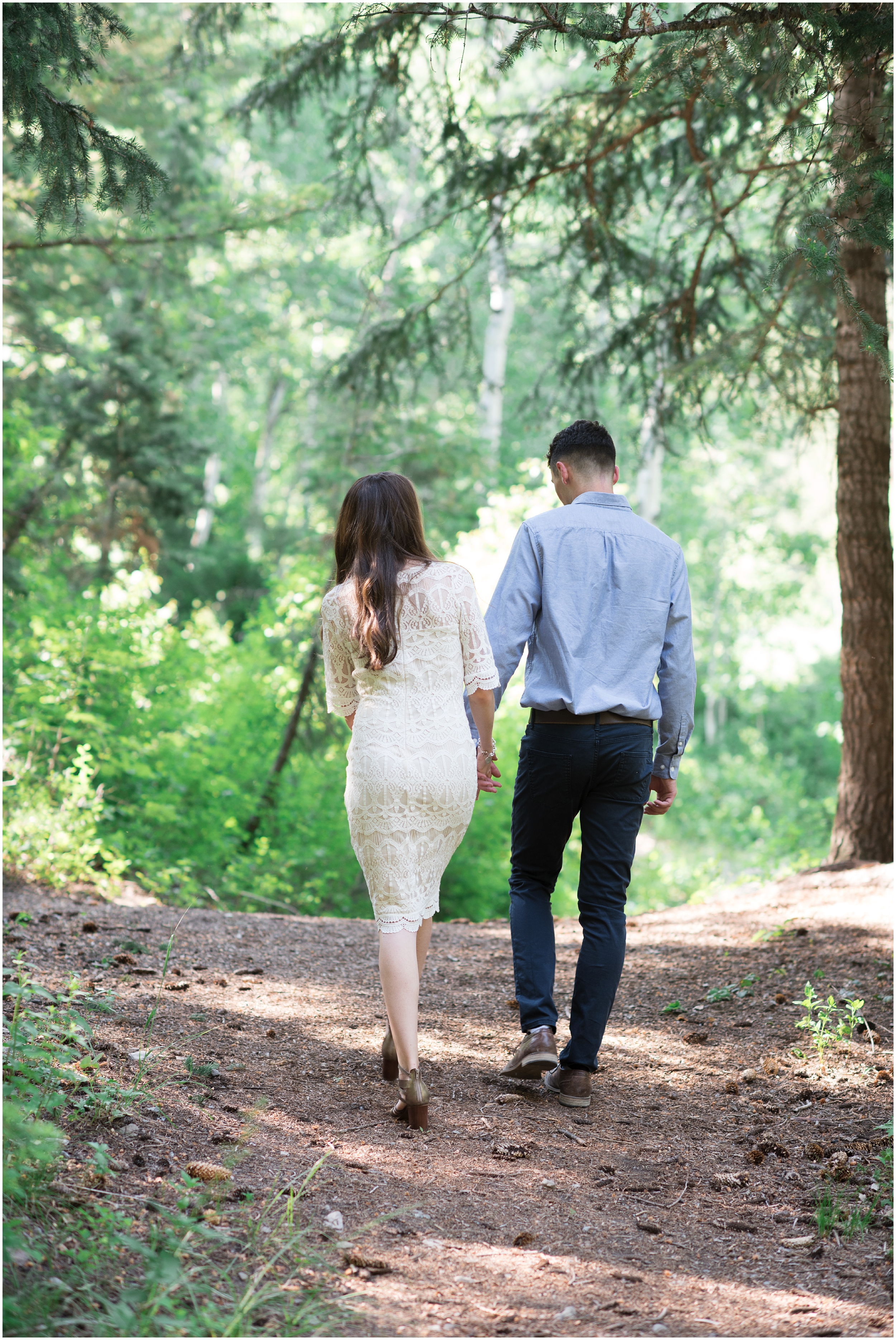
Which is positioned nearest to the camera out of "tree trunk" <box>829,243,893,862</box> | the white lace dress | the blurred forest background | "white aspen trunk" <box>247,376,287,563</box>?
the white lace dress

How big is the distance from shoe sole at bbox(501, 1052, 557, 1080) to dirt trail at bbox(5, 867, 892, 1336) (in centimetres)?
4

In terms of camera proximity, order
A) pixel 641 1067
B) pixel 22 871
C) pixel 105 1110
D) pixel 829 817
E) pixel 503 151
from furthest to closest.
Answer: pixel 829 817, pixel 503 151, pixel 22 871, pixel 641 1067, pixel 105 1110

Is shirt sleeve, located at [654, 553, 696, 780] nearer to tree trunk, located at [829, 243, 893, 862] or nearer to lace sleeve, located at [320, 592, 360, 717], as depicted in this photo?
lace sleeve, located at [320, 592, 360, 717]

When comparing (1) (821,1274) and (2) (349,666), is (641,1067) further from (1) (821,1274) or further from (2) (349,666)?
(2) (349,666)

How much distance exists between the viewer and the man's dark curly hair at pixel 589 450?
3.62 metres

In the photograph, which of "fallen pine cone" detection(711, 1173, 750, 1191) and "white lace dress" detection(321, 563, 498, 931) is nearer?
"fallen pine cone" detection(711, 1173, 750, 1191)

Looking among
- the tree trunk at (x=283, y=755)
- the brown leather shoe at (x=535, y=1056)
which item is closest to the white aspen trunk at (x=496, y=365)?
the tree trunk at (x=283, y=755)

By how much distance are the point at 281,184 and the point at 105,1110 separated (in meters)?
23.5

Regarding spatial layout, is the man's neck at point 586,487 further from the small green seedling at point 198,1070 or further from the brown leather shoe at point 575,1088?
the small green seedling at point 198,1070

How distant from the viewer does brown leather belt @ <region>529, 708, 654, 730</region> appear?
3422mm

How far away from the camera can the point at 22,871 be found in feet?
20.2

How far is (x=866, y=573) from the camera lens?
6281 millimetres

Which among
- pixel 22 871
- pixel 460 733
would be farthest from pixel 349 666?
pixel 22 871

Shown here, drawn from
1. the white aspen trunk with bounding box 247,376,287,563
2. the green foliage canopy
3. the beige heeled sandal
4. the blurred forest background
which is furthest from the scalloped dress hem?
the white aspen trunk with bounding box 247,376,287,563
